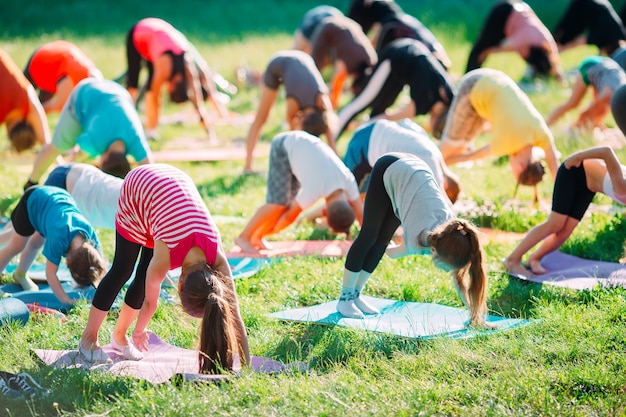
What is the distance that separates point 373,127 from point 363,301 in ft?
6.22

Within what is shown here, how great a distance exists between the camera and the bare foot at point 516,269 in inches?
236

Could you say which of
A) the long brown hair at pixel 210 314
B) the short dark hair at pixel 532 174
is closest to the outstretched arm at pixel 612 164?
the short dark hair at pixel 532 174

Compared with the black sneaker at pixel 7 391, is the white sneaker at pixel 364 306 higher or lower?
higher

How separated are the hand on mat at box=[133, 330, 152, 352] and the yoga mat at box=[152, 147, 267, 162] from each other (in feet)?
17.5

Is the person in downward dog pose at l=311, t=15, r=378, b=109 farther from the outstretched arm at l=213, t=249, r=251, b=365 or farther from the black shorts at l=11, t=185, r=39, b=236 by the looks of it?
the outstretched arm at l=213, t=249, r=251, b=365

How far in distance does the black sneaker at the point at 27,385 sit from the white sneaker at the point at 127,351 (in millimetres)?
527

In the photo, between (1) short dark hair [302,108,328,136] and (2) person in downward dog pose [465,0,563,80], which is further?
(2) person in downward dog pose [465,0,563,80]

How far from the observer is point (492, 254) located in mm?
6465

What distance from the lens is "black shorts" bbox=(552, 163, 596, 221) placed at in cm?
588

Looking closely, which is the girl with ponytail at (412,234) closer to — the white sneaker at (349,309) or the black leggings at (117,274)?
the white sneaker at (349,309)

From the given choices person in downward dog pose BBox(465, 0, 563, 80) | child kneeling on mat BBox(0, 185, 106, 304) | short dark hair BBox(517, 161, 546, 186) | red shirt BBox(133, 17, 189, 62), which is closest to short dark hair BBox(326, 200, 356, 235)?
short dark hair BBox(517, 161, 546, 186)

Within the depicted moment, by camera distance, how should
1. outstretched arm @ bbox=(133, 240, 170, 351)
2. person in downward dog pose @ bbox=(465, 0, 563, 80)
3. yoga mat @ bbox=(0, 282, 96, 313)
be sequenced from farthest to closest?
person in downward dog pose @ bbox=(465, 0, 563, 80), yoga mat @ bbox=(0, 282, 96, 313), outstretched arm @ bbox=(133, 240, 170, 351)

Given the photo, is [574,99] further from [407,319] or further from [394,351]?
[394,351]

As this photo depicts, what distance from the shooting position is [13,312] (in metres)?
5.13
